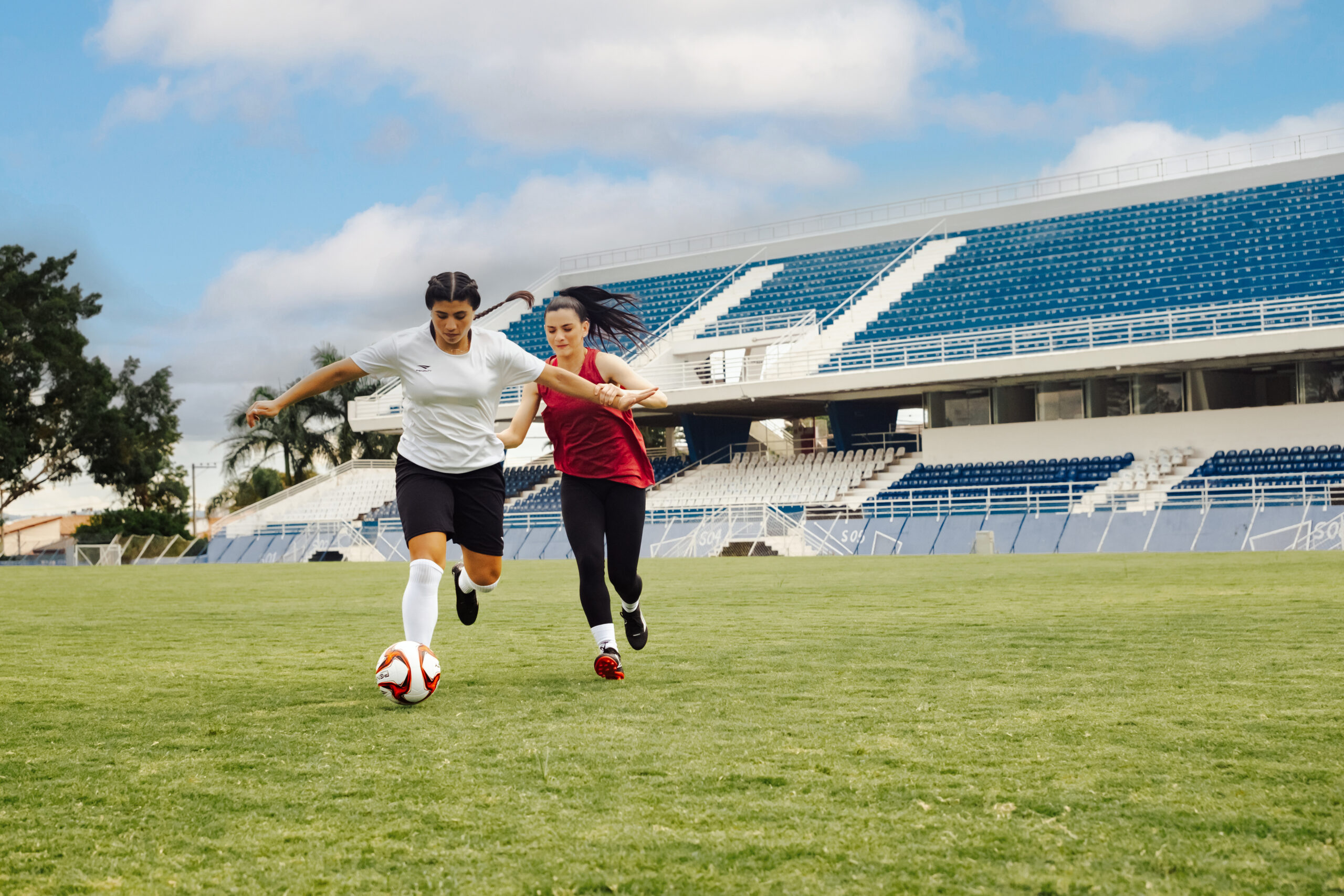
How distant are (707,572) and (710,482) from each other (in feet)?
59.7

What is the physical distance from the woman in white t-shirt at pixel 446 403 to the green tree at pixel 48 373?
4344cm

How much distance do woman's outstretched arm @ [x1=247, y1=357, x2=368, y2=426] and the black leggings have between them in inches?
45.3

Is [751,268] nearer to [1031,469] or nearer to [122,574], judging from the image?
[1031,469]

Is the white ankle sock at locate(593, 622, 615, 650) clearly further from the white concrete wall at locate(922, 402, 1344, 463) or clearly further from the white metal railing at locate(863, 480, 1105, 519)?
the white concrete wall at locate(922, 402, 1344, 463)

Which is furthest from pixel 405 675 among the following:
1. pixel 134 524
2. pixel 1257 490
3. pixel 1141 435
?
pixel 134 524

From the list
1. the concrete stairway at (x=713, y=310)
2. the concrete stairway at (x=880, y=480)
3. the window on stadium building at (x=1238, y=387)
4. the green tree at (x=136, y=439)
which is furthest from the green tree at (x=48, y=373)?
the window on stadium building at (x=1238, y=387)

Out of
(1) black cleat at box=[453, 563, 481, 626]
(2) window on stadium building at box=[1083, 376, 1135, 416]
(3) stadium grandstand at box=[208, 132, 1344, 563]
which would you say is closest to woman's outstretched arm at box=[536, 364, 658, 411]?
(1) black cleat at box=[453, 563, 481, 626]

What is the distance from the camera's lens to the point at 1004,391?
3259 centimetres


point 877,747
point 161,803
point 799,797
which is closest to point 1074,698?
point 877,747

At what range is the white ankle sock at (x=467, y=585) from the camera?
608cm

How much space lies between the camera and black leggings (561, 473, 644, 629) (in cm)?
572

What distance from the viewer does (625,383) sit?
5.88m

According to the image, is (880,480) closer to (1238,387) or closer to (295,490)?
(1238,387)

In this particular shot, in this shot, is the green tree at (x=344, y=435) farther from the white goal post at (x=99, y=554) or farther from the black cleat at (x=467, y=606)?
the black cleat at (x=467, y=606)
